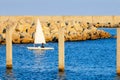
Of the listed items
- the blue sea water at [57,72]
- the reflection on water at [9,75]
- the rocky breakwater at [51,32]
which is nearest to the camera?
the reflection on water at [9,75]

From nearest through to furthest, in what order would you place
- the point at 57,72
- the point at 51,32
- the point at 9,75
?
the point at 9,75 → the point at 57,72 → the point at 51,32

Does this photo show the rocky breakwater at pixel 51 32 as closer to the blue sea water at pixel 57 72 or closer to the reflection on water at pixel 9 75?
the blue sea water at pixel 57 72

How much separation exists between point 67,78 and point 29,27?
56136mm

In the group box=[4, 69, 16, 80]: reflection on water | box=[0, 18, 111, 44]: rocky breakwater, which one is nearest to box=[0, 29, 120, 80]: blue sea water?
box=[4, 69, 16, 80]: reflection on water

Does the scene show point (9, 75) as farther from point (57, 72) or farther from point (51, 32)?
point (51, 32)

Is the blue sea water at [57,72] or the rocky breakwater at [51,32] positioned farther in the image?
the rocky breakwater at [51,32]

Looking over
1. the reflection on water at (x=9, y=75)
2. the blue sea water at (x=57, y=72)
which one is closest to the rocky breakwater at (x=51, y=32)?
the blue sea water at (x=57, y=72)

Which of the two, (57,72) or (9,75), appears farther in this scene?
(57,72)

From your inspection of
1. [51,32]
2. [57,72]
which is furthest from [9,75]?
[51,32]

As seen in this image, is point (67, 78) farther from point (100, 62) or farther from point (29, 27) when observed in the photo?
point (29, 27)

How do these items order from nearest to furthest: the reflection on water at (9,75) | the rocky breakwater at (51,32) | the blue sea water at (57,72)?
the reflection on water at (9,75), the blue sea water at (57,72), the rocky breakwater at (51,32)

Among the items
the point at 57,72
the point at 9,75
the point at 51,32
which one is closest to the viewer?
the point at 9,75

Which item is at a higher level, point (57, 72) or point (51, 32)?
point (51, 32)

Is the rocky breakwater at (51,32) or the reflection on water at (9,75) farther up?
the rocky breakwater at (51,32)
